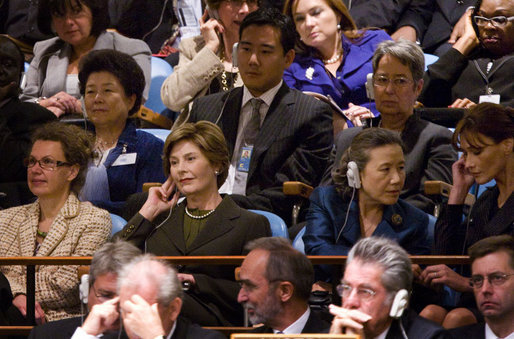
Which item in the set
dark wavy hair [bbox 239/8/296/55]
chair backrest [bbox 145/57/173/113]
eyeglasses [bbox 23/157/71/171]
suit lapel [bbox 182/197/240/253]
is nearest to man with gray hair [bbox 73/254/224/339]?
suit lapel [bbox 182/197/240/253]

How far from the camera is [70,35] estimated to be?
4832 mm

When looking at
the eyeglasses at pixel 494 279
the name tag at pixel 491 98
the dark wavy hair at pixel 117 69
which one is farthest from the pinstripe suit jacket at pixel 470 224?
the dark wavy hair at pixel 117 69

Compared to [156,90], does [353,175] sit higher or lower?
lower

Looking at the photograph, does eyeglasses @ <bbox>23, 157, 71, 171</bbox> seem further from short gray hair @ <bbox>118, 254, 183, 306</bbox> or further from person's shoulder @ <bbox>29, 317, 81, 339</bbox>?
short gray hair @ <bbox>118, 254, 183, 306</bbox>

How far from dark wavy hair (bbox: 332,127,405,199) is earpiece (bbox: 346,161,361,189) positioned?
36 millimetres

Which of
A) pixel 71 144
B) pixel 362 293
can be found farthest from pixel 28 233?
pixel 362 293

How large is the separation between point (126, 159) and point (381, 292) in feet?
5.47

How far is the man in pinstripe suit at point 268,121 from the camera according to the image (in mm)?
3959

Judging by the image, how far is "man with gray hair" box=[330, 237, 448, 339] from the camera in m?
2.78

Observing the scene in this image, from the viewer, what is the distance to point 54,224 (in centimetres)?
369

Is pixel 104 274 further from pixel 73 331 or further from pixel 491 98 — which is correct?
pixel 491 98

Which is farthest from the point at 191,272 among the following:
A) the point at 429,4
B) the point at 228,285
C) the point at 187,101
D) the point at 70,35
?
the point at 429,4

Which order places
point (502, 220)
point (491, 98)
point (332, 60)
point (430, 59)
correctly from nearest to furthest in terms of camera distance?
1. point (502, 220)
2. point (491, 98)
3. point (332, 60)
4. point (430, 59)

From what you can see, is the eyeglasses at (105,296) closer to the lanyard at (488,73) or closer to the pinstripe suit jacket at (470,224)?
the pinstripe suit jacket at (470,224)
